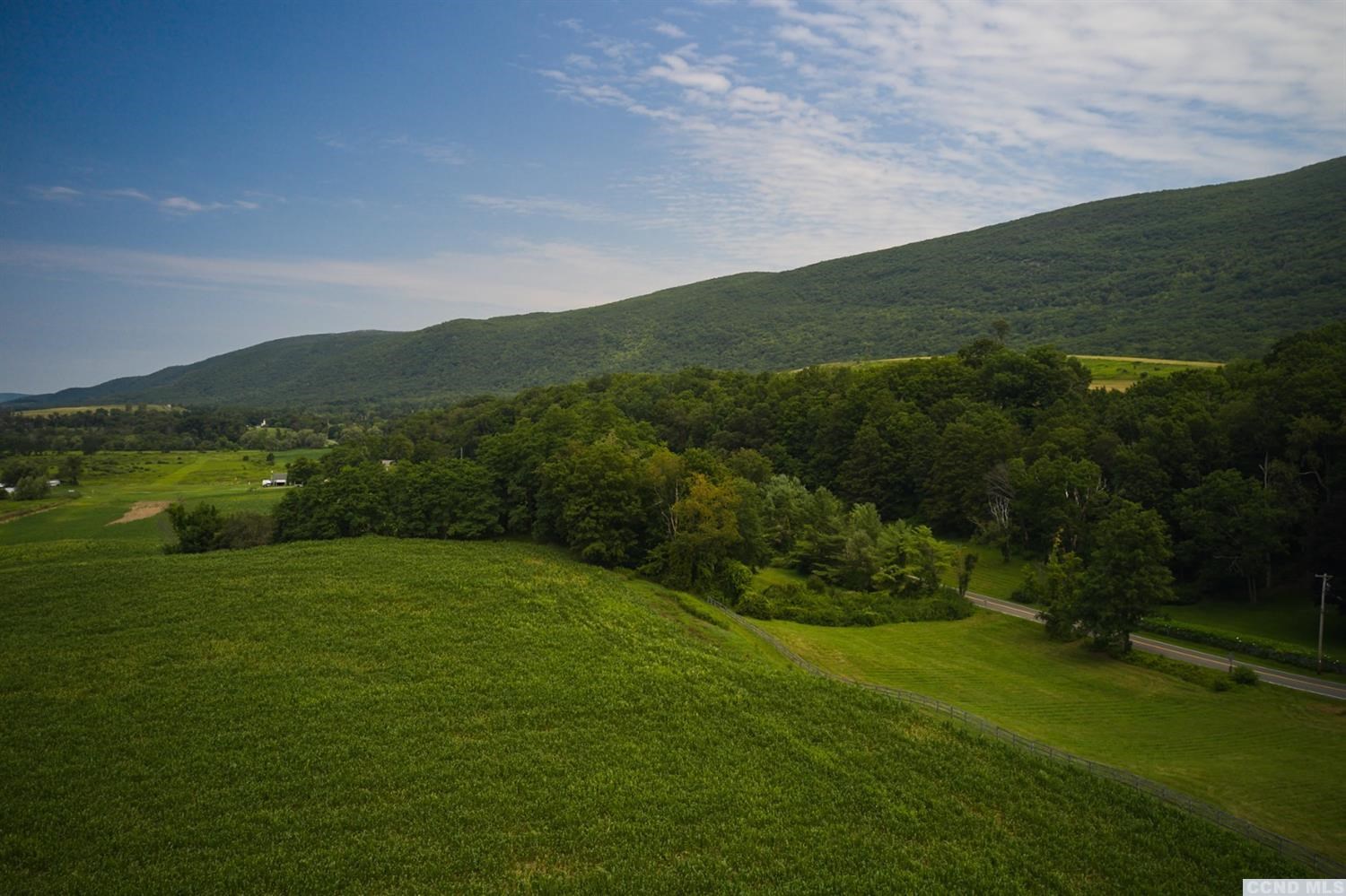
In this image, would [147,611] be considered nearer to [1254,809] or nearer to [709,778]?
[709,778]

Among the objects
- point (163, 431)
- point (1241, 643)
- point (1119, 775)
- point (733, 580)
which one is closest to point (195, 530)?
point (733, 580)

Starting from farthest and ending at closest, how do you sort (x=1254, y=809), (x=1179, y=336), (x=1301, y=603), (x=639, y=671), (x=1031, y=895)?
1. (x=1179, y=336)
2. (x=1301, y=603)
3. (x=639, y=671)
4. (x=1254, y=809)
5. (x=1031, y=895)

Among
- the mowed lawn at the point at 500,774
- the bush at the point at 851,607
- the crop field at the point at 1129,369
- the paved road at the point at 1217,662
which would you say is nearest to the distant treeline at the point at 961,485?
the bush at the point at 851,607

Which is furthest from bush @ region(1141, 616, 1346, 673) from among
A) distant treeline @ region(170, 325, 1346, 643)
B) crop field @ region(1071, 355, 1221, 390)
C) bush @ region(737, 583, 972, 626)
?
crop field @ region(1071, 355, 1221, 390)

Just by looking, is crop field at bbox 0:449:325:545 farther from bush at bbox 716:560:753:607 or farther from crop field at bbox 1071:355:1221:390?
crop field at bbox 1071:355:1221:390

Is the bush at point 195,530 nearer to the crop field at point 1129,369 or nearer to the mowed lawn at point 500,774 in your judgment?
the mowed lawn at point 500,774

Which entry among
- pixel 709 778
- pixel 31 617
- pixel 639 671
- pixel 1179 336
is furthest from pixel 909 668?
pixel 1179 336

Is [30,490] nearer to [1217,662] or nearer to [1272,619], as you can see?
[1217,662]
